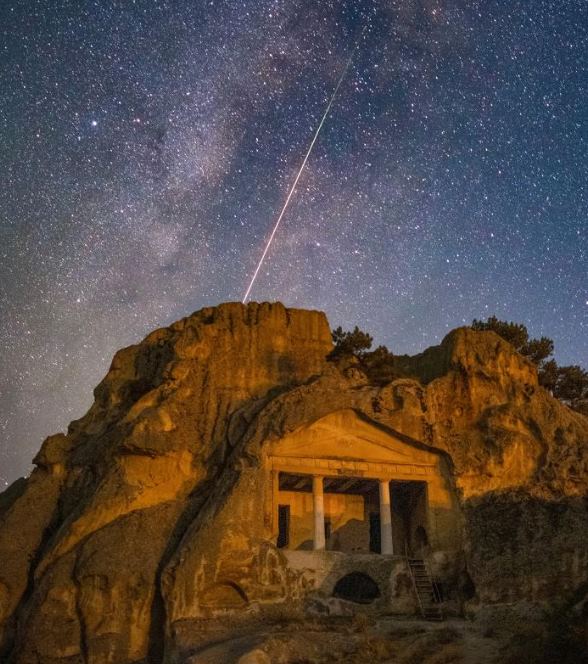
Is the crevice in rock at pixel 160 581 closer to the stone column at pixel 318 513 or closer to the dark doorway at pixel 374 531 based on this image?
the stone column at pixel 318 513

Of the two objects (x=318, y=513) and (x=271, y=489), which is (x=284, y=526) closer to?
(x=318, y=513)

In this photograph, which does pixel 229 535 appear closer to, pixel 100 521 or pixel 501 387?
pixel 100 521

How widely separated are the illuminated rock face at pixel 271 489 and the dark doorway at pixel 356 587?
0.53 feet

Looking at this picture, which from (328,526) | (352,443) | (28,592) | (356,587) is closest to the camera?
(28,592)

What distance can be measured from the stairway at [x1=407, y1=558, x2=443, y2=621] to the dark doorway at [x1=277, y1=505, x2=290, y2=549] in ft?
18.7

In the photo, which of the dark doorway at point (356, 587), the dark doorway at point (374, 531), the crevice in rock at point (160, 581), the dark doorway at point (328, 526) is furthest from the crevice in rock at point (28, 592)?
the dark doorway at point (374, 531)

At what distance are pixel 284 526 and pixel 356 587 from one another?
4.13 meters

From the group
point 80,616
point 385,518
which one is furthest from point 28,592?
point 385,518

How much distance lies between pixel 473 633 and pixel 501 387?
1106 centimetres

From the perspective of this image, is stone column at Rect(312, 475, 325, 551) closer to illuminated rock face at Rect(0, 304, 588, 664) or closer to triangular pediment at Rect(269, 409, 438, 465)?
illuminated rock face at Rect(0, 304, 588, 664)

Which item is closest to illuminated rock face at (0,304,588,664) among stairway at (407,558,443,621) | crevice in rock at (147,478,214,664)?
crevice in rock at (147,478,214,664)

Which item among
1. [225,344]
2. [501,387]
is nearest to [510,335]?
[501,387]

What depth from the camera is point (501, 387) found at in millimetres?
32094

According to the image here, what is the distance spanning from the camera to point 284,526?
32906 mm
